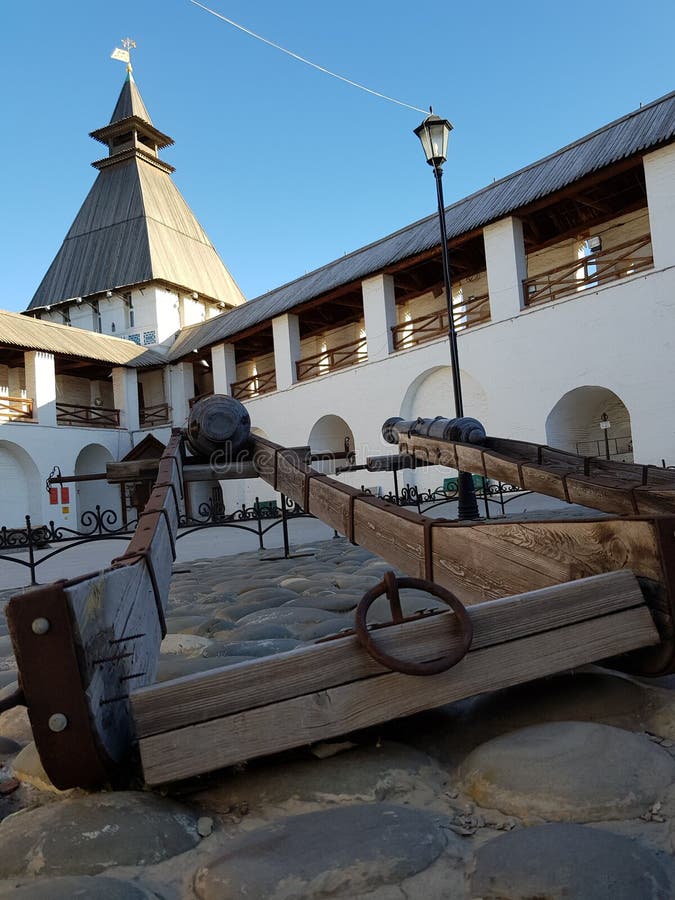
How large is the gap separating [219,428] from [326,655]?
3.05 metres

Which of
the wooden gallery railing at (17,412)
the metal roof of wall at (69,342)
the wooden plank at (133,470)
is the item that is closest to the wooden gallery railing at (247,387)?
the metal roof of wall at (69,342)

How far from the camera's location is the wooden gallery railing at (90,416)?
19.9 metres

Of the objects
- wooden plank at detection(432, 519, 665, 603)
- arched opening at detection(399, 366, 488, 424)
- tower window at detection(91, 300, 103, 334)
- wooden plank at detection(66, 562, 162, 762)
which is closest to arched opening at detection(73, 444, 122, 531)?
tower window at detection(91, 300, 103, 334)

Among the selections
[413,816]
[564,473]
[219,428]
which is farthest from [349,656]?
[219,428]

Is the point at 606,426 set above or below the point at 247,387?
below

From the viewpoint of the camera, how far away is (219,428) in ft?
14.1

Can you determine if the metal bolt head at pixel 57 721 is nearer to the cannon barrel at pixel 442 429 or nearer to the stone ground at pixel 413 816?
the stone ground at pixel 413 816

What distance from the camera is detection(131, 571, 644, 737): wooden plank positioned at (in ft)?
4.40

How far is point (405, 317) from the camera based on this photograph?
19578mm

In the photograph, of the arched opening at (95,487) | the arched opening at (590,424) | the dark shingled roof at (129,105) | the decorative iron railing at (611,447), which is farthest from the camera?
the dark shingled roof at (129,105)

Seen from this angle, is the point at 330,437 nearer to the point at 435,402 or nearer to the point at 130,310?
the point at 435,402

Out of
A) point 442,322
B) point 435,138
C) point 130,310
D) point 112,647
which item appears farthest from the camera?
point 130,310

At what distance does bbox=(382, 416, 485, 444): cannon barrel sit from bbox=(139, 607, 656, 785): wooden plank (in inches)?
143

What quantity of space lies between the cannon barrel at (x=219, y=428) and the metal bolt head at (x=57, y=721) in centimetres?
310
